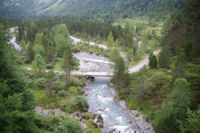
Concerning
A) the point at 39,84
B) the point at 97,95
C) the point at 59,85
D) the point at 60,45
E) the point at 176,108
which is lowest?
the point at 97,95

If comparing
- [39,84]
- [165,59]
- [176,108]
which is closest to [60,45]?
[39,84]

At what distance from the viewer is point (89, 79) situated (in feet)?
189

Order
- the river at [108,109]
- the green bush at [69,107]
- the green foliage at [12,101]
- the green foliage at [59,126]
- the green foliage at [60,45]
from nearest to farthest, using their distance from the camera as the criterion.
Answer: the green foliage at [12,101] → the green foliage at [59,126] → the river at [108,109] → the green bush at [69,107] → the green foliage at [60,45]

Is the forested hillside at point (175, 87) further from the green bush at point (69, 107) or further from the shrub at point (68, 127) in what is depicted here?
the shrub at point (68, 127)

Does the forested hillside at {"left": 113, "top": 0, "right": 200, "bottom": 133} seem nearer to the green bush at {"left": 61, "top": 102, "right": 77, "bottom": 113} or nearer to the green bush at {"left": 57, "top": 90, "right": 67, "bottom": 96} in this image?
the green bush at {"left": 61, "top": 102, "right": 77, "bottom": 113}

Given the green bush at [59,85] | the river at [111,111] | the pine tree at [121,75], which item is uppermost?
the pine tree at [121,75]

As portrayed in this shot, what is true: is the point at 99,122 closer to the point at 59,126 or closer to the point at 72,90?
the point at 59,126

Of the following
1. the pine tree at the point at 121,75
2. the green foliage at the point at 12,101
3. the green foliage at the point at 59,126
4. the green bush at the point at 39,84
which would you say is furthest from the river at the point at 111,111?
the green foliage at the point at 12,101

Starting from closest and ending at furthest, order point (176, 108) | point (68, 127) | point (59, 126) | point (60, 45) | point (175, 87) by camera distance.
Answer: point (59, 126), point (68, 127), point (176, 108), point (175, 87), point (60, 45)

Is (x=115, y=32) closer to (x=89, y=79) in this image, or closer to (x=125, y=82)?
(x=89, y=79)

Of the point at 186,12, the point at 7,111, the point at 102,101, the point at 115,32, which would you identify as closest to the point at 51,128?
the point at 7,111

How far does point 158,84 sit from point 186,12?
98.2 feet

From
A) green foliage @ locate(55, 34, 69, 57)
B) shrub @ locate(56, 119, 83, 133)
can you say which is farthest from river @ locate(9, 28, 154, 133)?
green foliage @ locate(55, 34, 69, 57)

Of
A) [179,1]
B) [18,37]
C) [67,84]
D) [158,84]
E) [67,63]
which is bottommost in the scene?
[67,84]
